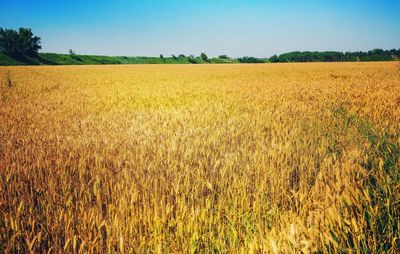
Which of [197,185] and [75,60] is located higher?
[75,60]

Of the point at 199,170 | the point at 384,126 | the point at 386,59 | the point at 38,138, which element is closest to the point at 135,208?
the point at 199,170

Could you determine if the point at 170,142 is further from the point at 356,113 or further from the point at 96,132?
the point at 356,113

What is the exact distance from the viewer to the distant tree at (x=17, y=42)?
78.8 m

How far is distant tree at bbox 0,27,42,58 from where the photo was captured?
78.8 meters

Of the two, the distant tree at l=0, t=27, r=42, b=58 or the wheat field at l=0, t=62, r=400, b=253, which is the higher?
the distant tree at l=0, t=27, r=42, b=58

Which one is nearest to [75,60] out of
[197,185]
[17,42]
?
[17,42]

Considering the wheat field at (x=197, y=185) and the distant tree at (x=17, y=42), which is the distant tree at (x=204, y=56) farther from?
the wheat field at (x=197, y=185)

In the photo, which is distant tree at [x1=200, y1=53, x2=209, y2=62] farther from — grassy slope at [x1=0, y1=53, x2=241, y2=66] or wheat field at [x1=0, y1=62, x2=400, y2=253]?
wheat field at [x1=0, y1=62, x2=400, y2=253]

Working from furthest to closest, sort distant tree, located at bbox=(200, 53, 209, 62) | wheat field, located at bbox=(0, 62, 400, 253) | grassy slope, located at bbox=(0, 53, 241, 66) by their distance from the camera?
distant tree, located at bbox=(200, 53, 209, 62) → grassy slope, located at bbox=(0, 53, 241, 66) → wheat field, located at bbox=(0, 62, 400, 253)

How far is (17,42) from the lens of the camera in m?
79.1

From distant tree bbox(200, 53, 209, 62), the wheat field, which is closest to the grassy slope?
distant tree bbox(200, 53, 209, 62)

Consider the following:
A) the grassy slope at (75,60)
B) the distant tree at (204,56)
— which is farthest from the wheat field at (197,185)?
the distant tree at (204,56)

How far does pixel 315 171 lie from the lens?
3.10 meters

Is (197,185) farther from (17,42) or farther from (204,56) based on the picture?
(204,56)
